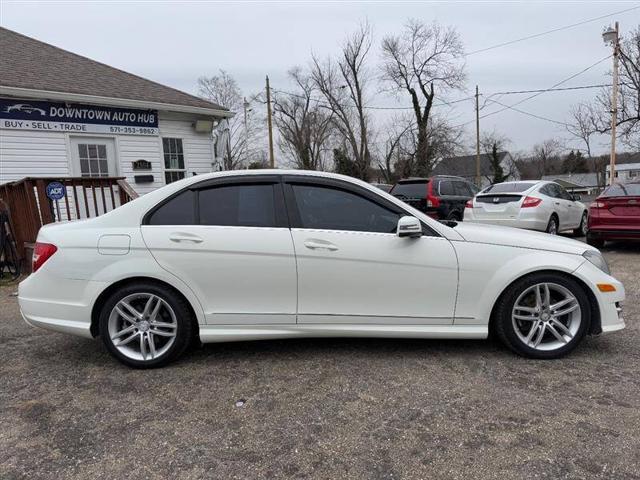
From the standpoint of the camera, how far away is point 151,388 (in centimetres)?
328

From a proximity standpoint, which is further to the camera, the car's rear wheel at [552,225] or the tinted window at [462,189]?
the tinted window at [462,189]

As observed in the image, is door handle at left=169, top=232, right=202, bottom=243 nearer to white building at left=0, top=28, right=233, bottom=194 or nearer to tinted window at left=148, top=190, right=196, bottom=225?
tinted window at left=148, top=190, right=196, bottom=225

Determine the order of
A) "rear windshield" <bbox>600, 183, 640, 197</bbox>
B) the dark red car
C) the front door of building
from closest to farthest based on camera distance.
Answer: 1. the dark red car
2. "rear windshield" <bbox>600, 183, 640, 197</bbox>
3. the front door of building

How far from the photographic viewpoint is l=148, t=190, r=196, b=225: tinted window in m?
3.59

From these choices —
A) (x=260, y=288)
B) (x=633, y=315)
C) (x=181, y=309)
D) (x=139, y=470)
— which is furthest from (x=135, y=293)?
(x=633, y=315)

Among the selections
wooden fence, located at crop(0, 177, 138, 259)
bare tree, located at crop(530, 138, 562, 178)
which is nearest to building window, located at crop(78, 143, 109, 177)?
wooden fence, located at crop(0, 177, 138, 259)

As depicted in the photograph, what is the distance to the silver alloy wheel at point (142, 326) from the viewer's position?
353 centimetres

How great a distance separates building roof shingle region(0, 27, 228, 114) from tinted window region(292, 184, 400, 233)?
7894 mm

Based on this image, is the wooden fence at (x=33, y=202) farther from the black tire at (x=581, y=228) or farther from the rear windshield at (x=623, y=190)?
the black tire at (x=581, y=228)

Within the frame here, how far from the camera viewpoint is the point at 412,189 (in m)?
11.6

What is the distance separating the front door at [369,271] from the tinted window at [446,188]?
8.35 metres

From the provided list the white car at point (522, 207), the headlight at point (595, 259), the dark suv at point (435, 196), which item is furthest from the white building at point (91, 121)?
the headlight at point (595, 259)

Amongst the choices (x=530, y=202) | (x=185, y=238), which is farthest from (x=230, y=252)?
(x=530, y=202)

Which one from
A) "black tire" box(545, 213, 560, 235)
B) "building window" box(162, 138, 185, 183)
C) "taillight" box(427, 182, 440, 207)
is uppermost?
"building window" box(162, 138, 185, 183)
